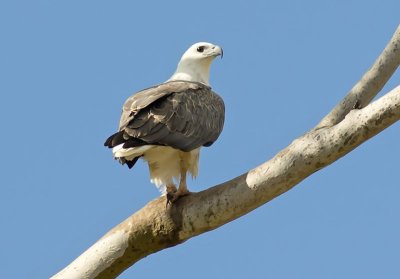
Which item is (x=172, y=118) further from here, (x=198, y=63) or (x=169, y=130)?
(x=198, y=63)

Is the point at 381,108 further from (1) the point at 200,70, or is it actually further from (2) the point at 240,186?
(1) the point at 200,70

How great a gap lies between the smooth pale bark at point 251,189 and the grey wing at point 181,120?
563 mm

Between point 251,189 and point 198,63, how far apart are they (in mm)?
3603

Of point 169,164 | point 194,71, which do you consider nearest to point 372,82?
point 169,164

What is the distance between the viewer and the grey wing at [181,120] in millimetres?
7371

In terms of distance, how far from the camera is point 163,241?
24.0ft

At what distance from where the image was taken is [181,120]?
7.81 metres

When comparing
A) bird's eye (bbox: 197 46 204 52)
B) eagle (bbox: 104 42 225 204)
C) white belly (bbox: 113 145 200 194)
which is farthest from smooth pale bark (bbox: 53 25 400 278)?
bird's eye (bbox: 197 46 204 52)

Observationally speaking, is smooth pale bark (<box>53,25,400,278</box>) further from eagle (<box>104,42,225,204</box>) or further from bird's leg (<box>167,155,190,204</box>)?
eagle (<box>104,42,225,204</box>)

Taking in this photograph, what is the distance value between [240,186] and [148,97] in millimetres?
1539

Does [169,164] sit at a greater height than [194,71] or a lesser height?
lesser

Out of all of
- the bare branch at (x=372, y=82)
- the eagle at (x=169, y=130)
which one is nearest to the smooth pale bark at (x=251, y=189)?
the bare branch at (x=372, y=82)

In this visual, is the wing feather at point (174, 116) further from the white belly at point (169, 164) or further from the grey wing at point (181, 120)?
the white belly at point (169, 164)

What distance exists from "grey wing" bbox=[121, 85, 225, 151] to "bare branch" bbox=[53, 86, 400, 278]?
564mm
